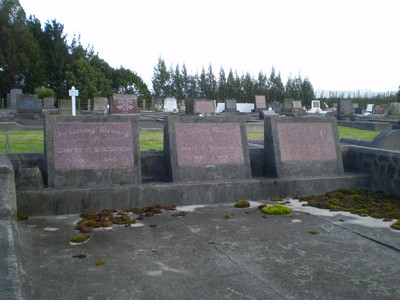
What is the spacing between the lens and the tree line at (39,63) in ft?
151

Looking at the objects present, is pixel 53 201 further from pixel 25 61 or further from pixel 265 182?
pixel 25 61

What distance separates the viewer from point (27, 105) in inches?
1110

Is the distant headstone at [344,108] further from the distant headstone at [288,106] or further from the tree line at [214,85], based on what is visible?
the tree line at [214,85]

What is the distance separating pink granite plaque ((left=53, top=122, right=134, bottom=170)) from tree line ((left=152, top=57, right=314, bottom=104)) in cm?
5340

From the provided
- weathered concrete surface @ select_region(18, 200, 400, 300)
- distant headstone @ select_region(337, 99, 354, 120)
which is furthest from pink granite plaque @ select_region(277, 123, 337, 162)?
distant headstone @ select_region(337, 99, 354, 120)

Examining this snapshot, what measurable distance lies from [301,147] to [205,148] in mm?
1621

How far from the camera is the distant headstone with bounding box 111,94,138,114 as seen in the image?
23.9 m

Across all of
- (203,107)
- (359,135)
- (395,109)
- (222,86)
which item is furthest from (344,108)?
(222,86)

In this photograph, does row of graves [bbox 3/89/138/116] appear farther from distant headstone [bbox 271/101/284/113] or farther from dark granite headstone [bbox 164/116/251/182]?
dark granite headstone [bbox 164/116/251/182]

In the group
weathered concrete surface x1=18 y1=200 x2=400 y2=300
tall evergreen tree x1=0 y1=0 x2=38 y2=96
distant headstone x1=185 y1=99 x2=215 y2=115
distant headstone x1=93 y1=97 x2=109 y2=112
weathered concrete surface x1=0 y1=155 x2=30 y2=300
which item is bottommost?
weathered concrete surface x1=18 y1=200 x2=400 y2=300

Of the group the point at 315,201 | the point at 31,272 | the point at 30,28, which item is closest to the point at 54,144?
the point at 31,272

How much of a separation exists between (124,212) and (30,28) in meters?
51.6

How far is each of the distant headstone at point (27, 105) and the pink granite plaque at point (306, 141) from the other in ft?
A: 79.7

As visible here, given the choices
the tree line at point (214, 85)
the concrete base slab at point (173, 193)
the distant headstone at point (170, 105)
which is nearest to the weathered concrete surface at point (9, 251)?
the concrete base slab at point (173, 193)
